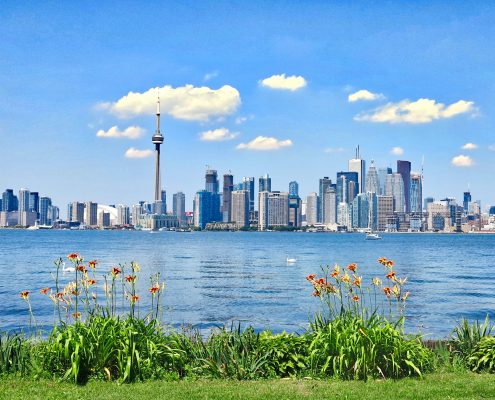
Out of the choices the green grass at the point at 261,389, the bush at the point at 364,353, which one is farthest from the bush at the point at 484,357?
the bush at the point at 364,353

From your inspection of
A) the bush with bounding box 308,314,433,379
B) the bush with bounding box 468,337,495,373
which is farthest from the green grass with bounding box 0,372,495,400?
the bush with bounding box 468,337,495,373

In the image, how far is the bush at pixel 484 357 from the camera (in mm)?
12508

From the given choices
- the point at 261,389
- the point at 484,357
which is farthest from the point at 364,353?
the point at 484,357

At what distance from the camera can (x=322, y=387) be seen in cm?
1088

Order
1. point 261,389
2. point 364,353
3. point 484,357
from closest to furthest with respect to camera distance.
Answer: point 261,389
point 364,353
point 484,357

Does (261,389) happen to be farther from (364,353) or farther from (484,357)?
(484,357)

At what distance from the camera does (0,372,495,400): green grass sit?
1034cm

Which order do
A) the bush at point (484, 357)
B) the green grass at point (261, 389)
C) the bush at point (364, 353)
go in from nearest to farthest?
the green grass at point (261, 389) < the bush at point (364, 353) < the bush at point (484, 357)

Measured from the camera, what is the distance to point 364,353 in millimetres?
11539

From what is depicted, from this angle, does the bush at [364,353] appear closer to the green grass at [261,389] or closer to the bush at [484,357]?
the green grass at [261,389]

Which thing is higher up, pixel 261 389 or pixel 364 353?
pixel 364 353

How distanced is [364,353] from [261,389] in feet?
7.19

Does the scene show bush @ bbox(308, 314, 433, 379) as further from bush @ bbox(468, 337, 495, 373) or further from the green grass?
bush @ bbox(468, 337, 495, 373)

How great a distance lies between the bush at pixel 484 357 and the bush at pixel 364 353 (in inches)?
47.2
